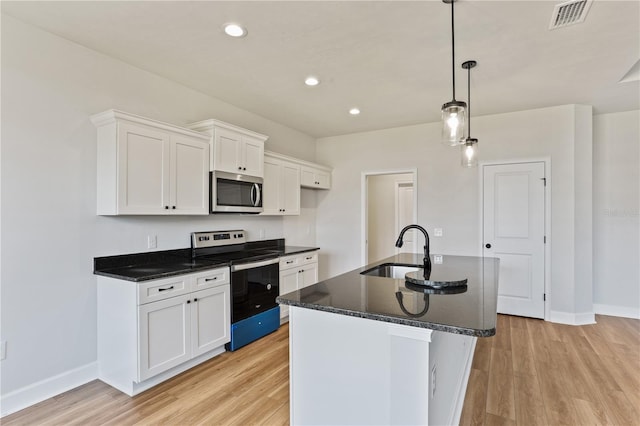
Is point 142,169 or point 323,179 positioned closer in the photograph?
point 142,169

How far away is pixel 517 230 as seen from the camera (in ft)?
14.0

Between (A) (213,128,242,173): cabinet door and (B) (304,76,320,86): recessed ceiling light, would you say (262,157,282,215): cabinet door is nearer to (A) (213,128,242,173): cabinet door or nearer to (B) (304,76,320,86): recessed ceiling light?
(A) (213,128,242,173): cabinet door

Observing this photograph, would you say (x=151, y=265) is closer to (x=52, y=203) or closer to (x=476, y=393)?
(x=52, y=203)

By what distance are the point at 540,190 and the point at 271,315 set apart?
3.62 meters

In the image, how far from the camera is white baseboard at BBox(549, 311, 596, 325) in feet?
13.2

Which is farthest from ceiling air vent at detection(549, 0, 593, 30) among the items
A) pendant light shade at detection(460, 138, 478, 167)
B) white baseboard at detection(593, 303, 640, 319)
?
white baseboard at detection(593, 303, 640, 319)

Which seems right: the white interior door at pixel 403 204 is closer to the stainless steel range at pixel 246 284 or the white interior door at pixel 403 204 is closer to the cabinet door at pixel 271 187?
the cabinet door at pixel 271 187

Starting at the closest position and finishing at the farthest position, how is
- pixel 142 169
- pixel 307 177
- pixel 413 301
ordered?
pixel 413 301 → pixel 142 169 → pixel 307 177

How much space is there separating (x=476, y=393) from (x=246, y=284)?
2174 mm

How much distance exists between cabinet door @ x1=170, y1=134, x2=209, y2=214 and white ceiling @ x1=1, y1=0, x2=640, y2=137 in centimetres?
69

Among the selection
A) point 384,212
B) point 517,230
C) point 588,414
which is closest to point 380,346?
point 588,414

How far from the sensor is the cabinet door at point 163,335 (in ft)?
7.98

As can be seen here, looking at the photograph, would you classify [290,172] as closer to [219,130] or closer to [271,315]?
[219,130]

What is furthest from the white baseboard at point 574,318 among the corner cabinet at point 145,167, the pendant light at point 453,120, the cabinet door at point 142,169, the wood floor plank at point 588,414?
the cabinet door at point 142,169
